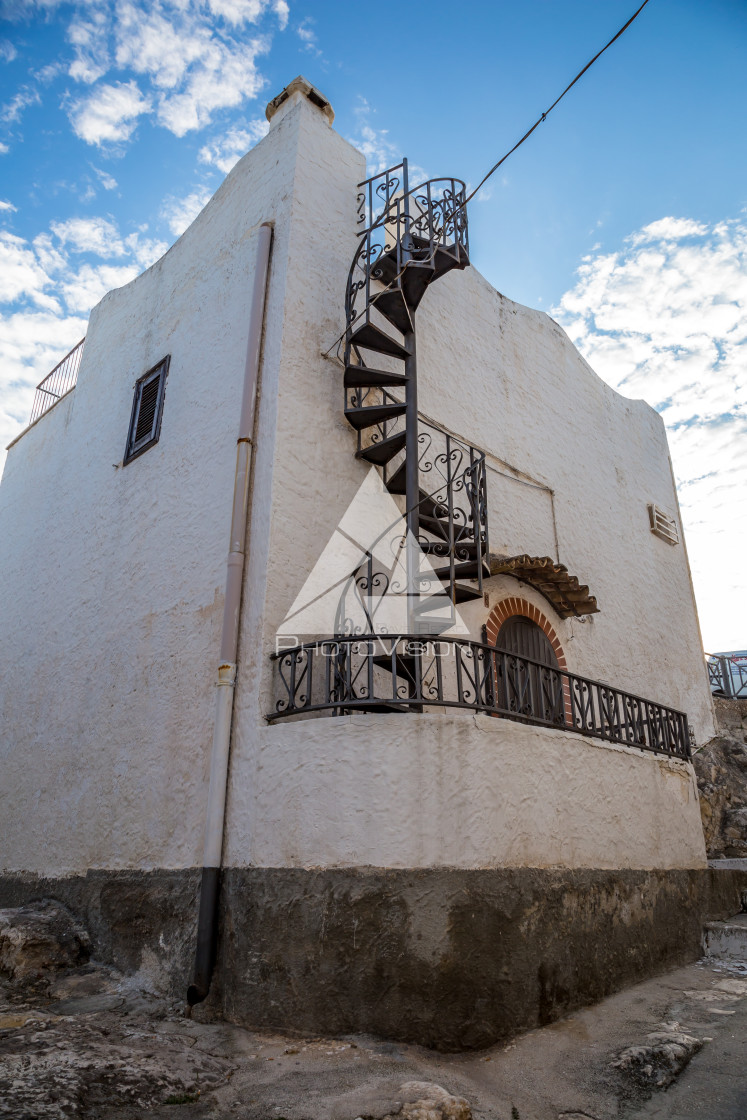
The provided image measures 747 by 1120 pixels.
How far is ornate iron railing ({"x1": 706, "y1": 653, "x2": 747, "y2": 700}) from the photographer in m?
14.1

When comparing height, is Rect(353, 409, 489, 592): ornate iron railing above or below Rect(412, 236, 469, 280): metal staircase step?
below

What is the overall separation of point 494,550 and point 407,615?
1.99m

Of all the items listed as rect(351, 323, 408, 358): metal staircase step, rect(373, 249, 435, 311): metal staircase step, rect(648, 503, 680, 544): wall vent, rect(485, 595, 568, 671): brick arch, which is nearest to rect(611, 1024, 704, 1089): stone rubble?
rect(485, 595, 568, 671): brick arch

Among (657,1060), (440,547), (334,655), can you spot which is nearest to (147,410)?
(440,547)

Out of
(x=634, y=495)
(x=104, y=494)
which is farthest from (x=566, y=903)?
(x=634, y=495)

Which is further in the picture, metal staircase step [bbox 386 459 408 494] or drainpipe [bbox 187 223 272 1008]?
metal staircase step [bbox 386 459 408 494]

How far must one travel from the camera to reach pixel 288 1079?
3.41 metres

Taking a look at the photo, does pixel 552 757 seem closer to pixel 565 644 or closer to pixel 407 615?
pixel 407 615

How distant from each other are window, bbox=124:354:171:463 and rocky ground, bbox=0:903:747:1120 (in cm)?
460

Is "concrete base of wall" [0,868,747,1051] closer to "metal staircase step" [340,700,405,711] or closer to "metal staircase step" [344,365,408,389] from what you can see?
"metal staircase step" [340,700,405,711]

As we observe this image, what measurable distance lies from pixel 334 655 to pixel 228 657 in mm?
796

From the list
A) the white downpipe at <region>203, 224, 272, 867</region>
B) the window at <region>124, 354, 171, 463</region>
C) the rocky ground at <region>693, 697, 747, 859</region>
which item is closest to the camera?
the white downpipe at <region>203, 224, 272, 867</region>

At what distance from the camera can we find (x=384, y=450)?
5922mm

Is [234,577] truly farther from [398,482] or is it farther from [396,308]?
[396,308]
